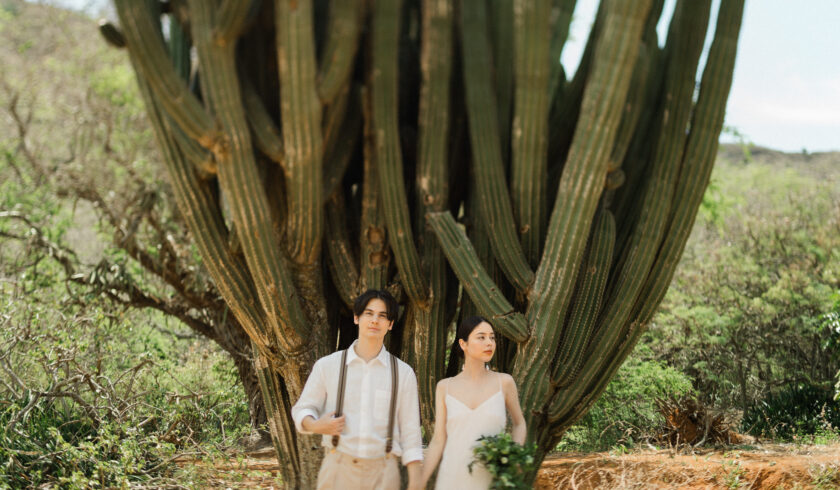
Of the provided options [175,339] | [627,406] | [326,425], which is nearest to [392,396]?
[326,425]

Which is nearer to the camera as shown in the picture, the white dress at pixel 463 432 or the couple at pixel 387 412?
the couple at pixel 387 412

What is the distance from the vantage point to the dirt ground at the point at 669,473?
18.8ft

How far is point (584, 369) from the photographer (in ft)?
16.1

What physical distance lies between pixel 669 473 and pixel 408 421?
3878 millimetres

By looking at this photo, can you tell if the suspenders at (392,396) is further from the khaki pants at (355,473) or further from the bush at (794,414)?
the bush at (794,414)

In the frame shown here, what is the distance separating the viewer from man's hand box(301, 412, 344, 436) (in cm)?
296

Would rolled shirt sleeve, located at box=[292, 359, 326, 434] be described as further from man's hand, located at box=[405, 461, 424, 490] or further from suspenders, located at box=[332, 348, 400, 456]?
man's hand, located at box=[405, 461, 424, 490]

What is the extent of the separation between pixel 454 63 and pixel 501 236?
50.0 inches

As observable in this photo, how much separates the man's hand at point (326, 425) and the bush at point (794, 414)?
26.2ft

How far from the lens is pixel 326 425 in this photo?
2959mm

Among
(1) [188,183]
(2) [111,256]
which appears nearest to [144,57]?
(1) [188,183]

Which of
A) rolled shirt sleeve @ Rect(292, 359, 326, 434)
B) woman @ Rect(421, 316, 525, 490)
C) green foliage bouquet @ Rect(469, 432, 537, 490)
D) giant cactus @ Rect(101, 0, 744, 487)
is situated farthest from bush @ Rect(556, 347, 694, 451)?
rolled shirt sleeve @ Rect(292, 359, 326, 434)

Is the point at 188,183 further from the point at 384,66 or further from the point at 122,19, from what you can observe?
the point at 384,66

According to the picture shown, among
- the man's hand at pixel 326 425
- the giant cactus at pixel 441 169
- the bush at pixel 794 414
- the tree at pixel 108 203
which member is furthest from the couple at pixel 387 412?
the bush at pixel 794 414
